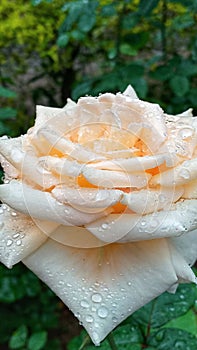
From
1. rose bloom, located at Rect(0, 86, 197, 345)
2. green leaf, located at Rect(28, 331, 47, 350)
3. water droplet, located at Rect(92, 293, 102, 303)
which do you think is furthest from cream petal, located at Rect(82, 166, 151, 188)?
green leaf, located at Rect(28, 331, 47, 350)

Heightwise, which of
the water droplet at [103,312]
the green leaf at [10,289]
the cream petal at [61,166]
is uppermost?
the cream petal at [61,166]

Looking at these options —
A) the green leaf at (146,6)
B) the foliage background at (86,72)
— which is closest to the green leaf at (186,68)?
the foliage background at (86,72)

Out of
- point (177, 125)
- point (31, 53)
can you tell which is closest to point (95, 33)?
point (31, 53)

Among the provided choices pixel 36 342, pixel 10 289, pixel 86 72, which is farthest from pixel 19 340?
pixel 86 72

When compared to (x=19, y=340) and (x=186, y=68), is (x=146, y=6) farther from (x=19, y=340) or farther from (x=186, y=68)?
(x=19, y=340)

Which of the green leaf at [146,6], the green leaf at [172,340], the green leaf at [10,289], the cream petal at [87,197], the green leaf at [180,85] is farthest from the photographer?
the green leaf at [10,289]

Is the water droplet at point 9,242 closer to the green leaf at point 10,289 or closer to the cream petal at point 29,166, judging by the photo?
A: the cream petal at point 29,166
